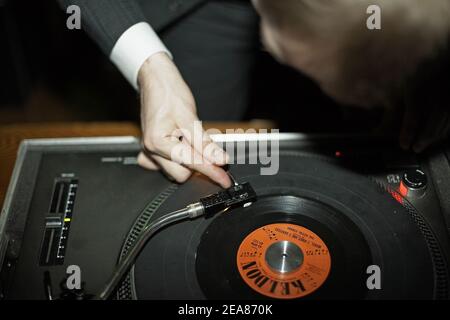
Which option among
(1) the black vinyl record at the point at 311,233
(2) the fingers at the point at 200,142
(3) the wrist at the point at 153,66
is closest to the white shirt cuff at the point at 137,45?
(3) the wrist at the point at 153,66

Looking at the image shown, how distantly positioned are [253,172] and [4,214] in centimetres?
46

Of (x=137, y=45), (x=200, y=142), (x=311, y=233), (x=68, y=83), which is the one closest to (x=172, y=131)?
(x=200, y=142)

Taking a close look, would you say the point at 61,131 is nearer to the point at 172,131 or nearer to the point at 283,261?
the point at 172,131

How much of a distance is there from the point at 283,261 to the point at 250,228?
0.27ft

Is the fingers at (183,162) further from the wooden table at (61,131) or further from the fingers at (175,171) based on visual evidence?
the wooden table at (61,131)

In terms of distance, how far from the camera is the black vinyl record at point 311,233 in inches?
30.0

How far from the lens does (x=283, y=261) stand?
811 mm

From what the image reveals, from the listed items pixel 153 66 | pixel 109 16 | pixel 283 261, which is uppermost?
pixel 109 16

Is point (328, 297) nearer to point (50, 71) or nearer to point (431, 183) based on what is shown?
point (431, 183)

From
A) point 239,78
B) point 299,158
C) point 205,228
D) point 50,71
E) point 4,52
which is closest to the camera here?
point 205,228

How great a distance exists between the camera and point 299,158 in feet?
3.16

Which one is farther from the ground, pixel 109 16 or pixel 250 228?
pixel 109 16

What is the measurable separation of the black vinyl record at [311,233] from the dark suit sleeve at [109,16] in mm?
371
